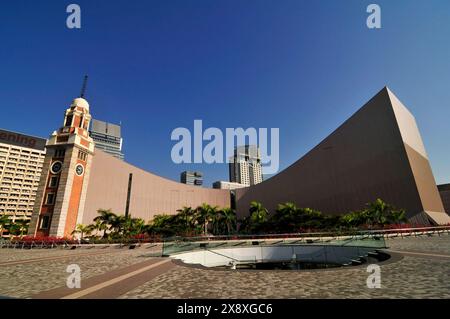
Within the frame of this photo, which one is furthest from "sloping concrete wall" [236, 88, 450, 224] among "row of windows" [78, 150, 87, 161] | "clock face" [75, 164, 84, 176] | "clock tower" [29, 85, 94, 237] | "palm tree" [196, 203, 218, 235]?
"row of windows" [78, 150, 87, 161]

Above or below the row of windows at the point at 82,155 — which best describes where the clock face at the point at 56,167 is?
below

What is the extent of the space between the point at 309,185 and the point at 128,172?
41263 mm

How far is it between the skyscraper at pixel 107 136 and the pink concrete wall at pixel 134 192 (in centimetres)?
11736

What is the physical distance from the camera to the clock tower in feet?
101

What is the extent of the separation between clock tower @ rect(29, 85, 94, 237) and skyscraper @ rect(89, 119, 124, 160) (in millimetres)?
144830

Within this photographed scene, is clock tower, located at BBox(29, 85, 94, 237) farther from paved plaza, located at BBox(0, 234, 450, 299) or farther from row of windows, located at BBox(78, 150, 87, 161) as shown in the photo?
paved plaza, located at BBox(0, 234, 450, 299)

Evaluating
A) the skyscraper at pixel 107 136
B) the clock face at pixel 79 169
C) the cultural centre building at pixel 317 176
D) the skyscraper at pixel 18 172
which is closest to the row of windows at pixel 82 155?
the cultural centre building at pixel 317 176

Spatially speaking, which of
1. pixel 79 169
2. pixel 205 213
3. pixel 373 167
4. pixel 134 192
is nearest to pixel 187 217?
pixel 205 213

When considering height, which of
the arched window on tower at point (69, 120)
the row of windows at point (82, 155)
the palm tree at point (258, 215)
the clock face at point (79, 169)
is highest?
the arched window on tower at point (69, 120)

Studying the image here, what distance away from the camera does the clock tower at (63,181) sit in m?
30.8

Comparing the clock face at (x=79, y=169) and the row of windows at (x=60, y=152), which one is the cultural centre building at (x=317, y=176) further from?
the clock face at (x=79, y=169)
